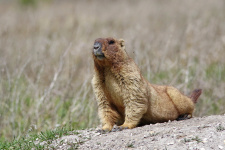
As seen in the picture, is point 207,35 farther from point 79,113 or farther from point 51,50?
point 79,113

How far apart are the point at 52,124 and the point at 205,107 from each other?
3375 millimetres

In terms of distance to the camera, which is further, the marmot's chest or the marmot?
the marmot's chest

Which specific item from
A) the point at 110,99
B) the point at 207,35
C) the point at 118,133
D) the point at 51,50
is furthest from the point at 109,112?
the point at 207,35

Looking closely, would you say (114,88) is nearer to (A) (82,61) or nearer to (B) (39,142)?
(B) (39,142)

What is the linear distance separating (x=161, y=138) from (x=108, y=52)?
1.38 metres

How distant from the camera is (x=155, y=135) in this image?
4691 mm

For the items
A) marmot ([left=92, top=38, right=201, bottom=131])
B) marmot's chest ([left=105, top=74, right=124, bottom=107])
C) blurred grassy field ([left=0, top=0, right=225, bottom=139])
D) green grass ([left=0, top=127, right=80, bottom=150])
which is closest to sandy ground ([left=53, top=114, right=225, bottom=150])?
green grass ([left=0, top=127, right=80, bottom=150])

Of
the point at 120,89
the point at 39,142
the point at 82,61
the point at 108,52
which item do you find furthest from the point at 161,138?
the point at 82,61

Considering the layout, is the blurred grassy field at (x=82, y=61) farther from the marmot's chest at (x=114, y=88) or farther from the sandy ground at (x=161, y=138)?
the sandy ground at (x=161, y=138)

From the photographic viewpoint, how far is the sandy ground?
14.1ft

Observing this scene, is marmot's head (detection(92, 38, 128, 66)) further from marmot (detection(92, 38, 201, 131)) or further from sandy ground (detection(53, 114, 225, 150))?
sandy ground (detection(53, 114, 225, 150))

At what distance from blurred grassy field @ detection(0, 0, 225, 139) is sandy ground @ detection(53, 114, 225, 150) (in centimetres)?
133

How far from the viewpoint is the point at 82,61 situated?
10.7 meters

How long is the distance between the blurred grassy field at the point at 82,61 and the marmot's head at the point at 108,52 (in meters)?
0.91
